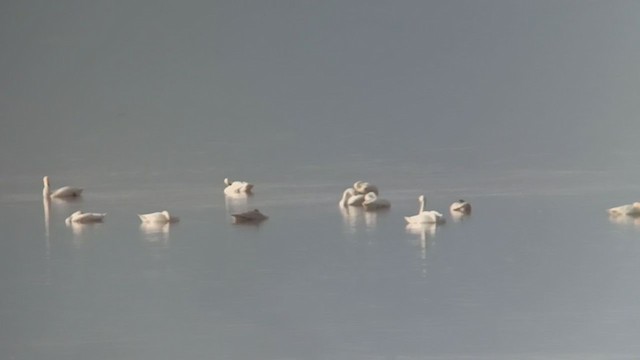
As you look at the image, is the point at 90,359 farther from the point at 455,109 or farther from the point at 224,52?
the point at 224,52

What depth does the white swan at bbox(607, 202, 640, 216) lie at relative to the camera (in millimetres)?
9430

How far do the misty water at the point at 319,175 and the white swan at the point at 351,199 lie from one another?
0.13m

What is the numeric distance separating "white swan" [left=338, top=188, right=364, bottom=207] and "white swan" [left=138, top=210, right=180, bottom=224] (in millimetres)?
987

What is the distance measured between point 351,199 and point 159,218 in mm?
1109

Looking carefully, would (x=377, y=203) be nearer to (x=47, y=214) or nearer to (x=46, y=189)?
(x=47, y=214)

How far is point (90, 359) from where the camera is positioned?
6434mm

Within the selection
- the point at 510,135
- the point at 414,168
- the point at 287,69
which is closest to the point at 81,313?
the point at 414,168

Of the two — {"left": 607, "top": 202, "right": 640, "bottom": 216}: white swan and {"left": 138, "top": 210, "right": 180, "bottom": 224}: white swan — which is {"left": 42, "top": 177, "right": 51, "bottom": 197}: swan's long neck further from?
{"left": 607, "top": 202, "right": 640, "bottom": 216}: white swan

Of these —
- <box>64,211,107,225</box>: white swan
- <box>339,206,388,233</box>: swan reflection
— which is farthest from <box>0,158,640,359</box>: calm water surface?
<box>64,211,107,225</box>: white swan

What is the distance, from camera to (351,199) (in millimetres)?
10086

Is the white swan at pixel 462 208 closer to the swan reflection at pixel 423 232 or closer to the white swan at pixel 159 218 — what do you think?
the swan reflection at pixel 423 232

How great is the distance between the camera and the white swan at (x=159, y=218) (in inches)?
377

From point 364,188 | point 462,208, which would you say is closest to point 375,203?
point 364,188

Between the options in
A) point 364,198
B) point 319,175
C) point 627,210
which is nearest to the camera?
point 627,210
